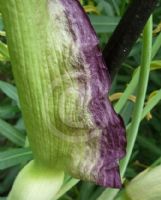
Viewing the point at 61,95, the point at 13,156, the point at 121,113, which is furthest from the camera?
the point at 121,113

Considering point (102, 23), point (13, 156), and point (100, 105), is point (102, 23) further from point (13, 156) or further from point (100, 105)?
point (100, 105)

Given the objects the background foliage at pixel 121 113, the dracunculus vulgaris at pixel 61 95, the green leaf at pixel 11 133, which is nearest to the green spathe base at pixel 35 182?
the dracunculus vulgaris at pixel 61 95

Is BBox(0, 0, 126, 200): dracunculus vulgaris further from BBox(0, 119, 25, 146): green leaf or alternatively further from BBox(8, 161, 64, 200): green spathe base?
BBox(0, 119, 25, 146): green leaf

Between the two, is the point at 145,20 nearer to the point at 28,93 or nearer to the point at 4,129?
the point at 28,93

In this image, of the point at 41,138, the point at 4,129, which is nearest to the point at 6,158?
the point at 4,129

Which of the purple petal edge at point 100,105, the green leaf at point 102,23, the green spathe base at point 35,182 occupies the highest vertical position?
the purple petal edge at point 100,105

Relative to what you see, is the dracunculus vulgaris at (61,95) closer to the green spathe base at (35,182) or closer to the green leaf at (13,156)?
the green spathe base at (35,182)

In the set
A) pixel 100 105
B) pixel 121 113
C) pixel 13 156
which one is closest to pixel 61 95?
pixel 100 105

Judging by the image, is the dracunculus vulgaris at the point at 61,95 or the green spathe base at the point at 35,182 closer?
the dracunculus vulgaris at the point at 61,95
